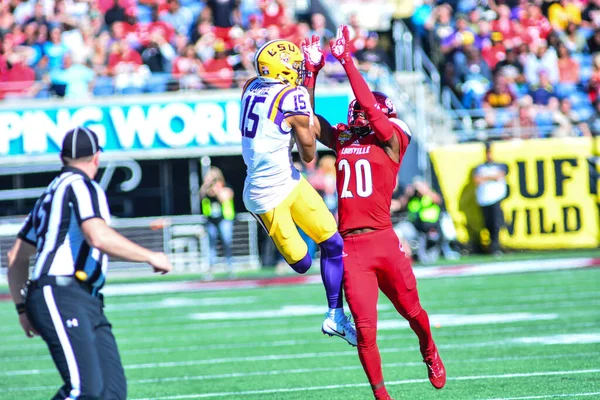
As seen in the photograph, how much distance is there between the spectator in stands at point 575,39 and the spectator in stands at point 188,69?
7.29 metres

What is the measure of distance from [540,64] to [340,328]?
1524 centimetres

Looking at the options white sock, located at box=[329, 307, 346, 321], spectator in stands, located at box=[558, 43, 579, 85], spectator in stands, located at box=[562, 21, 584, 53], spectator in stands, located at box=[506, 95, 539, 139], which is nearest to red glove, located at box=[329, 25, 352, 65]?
white sock, located at box=[329, 307, 346, 321]

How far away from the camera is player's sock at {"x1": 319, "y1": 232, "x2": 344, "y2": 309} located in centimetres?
675

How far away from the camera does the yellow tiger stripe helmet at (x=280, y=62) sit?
6.67 meters

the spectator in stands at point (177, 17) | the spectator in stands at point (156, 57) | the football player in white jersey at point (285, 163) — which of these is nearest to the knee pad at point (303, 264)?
the football player in white jersey at point (285, 163)

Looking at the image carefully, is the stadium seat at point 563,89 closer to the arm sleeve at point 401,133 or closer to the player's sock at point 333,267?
the arm sleeve at point 401,133

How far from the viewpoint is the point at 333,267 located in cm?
678

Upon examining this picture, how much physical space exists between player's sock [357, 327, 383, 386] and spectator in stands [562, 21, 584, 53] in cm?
1604

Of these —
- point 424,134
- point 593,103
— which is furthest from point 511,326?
point 593,103

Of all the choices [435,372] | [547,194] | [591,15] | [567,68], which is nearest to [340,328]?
[435,372]

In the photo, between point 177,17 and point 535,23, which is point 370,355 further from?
point 535,23

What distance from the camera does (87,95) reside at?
1909 cm

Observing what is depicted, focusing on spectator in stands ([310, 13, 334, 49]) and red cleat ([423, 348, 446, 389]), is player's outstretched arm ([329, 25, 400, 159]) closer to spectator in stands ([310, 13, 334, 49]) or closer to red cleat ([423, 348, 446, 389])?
red cleat ([423, 348, 446, 389])

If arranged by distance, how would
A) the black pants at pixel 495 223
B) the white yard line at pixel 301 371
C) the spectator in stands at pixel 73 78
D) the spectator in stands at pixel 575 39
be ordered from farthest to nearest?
the spectator in stands at pixel 575 39, the spectator in stands at pixel 73 78, the black pants at pixel 495 223, the white yard line at pixel 301 371
